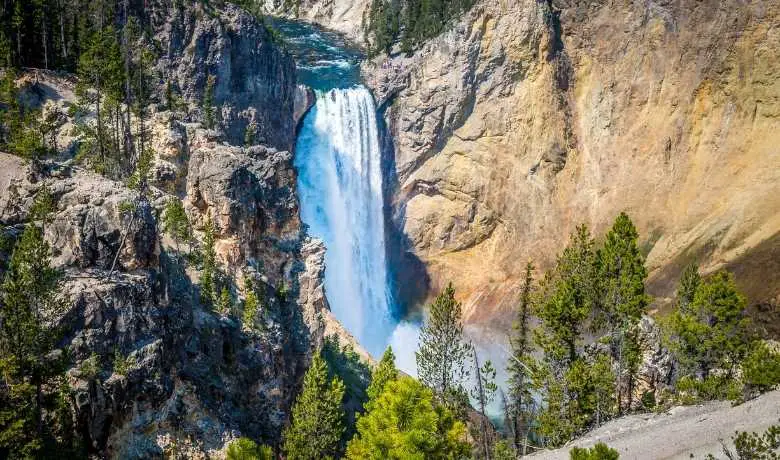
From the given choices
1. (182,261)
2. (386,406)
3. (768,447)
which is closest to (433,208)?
(182,261)

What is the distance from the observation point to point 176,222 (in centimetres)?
4312

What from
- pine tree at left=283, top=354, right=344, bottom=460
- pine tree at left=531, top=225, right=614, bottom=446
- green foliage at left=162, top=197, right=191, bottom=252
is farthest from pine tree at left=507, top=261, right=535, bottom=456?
green foliage at left=162, top=197, right=191, bottom=252

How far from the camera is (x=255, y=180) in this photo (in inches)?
2007

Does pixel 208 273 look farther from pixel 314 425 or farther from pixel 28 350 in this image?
pixel 28 350

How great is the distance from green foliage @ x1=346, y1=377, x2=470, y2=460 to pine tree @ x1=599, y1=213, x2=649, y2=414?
35.1ft

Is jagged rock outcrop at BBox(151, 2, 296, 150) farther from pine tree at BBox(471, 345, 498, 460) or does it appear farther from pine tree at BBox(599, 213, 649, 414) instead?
pine tree at BBox(599, 213, 649, 414)

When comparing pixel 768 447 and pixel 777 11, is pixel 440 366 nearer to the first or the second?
pixel 768 447

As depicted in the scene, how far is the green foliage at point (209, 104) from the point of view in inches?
2152

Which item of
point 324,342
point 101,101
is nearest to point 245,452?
point 324,342

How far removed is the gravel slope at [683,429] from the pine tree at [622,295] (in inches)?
142

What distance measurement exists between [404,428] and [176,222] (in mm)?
20122

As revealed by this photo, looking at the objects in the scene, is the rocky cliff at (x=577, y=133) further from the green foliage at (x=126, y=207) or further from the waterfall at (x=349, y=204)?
the green foliage at (x=126, y=207)

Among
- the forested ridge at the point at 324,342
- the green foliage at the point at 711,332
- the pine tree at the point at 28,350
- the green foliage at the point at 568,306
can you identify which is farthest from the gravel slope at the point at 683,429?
the pine tree at the point at 28,350

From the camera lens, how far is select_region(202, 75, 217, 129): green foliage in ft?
179
